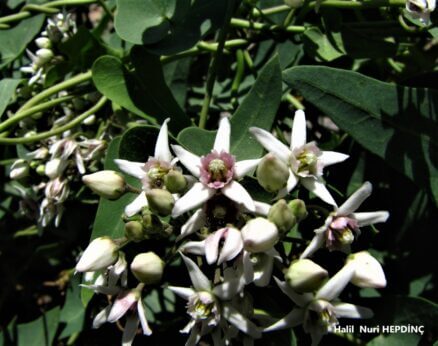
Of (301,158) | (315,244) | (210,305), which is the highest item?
(301,158)

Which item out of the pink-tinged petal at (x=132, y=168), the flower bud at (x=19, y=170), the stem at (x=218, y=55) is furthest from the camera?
the flower bud at (x=19, y=170)

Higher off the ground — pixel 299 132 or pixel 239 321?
pixel 299 132

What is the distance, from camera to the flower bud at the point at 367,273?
1.15 metres

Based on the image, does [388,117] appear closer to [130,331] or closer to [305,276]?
[305,276]

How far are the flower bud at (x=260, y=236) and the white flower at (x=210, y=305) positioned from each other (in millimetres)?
109

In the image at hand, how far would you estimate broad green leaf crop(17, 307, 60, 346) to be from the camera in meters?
1.87

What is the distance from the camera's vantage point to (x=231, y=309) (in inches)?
46.6

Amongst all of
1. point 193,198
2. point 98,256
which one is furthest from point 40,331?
point 193,198

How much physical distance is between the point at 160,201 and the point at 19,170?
748mm

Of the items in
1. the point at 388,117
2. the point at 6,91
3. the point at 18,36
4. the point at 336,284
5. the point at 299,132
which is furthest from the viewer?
the point at 18,36

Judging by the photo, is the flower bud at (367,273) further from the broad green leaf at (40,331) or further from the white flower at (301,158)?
the broad green leaf at (40,331)

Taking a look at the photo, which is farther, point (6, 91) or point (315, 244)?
point (6, 91)

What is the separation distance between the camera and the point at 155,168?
1.25m

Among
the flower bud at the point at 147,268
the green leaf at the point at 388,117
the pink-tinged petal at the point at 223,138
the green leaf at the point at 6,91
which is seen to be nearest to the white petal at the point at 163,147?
the pink-tinged petal at the point at 223,138
